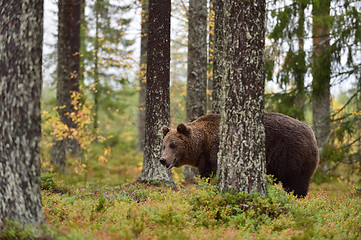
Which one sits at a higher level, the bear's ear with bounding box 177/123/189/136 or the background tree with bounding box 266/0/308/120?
the background tree with bounding box 266/0/308/120

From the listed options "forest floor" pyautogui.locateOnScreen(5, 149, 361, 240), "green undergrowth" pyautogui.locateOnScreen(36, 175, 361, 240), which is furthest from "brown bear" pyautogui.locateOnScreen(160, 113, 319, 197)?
"green undergrowth" pyautogui.locateOnScreen(36, 175, 361, 240)

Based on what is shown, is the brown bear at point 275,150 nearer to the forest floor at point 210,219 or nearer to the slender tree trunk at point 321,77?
the forest floor at point 210,219

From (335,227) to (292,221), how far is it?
70 centimetres

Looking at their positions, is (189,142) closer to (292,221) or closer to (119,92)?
(292,221)

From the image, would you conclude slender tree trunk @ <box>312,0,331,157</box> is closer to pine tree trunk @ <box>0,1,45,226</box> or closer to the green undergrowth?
the green undergrowth

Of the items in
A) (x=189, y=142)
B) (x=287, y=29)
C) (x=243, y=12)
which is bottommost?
(x=189, y=142)

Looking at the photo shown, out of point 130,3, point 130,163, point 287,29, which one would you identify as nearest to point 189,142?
point 287,29

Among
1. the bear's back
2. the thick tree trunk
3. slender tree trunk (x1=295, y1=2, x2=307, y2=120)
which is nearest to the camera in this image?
the thick tree trunk

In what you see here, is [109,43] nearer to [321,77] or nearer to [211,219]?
[321,77]

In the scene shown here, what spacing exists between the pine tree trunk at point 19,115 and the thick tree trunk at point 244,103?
10.2 ft

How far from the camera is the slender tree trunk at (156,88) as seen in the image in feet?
32.7

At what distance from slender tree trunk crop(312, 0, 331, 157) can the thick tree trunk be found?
25.9 ft

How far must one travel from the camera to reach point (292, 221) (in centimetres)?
572

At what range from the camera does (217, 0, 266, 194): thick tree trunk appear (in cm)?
615
